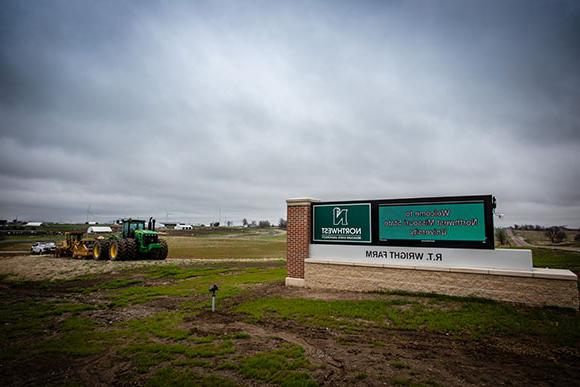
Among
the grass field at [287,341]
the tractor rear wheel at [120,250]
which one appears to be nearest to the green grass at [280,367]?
the grass field at [287,341]

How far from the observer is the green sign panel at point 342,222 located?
43.5 feet

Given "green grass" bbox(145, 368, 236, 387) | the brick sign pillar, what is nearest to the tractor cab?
the brick sign pillar

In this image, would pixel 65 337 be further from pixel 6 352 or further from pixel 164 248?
pixel 164 248

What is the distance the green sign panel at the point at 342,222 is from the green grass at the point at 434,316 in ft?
10.5

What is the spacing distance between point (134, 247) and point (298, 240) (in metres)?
17.8

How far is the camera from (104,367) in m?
6.43

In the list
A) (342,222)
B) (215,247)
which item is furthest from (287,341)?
(215,247)

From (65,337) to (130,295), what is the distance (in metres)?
5.46

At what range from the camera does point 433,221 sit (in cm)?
1193

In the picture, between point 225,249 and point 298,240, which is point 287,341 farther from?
point 225,249

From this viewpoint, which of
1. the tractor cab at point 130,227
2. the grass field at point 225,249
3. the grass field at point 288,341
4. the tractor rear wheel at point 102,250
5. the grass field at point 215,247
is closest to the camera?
the grass field at point 288,341

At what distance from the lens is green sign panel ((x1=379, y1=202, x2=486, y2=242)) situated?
36.9 ft

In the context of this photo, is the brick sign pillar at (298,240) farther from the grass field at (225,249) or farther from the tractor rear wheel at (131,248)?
the grass field at (225,249)

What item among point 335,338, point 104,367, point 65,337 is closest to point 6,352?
point 65,337
